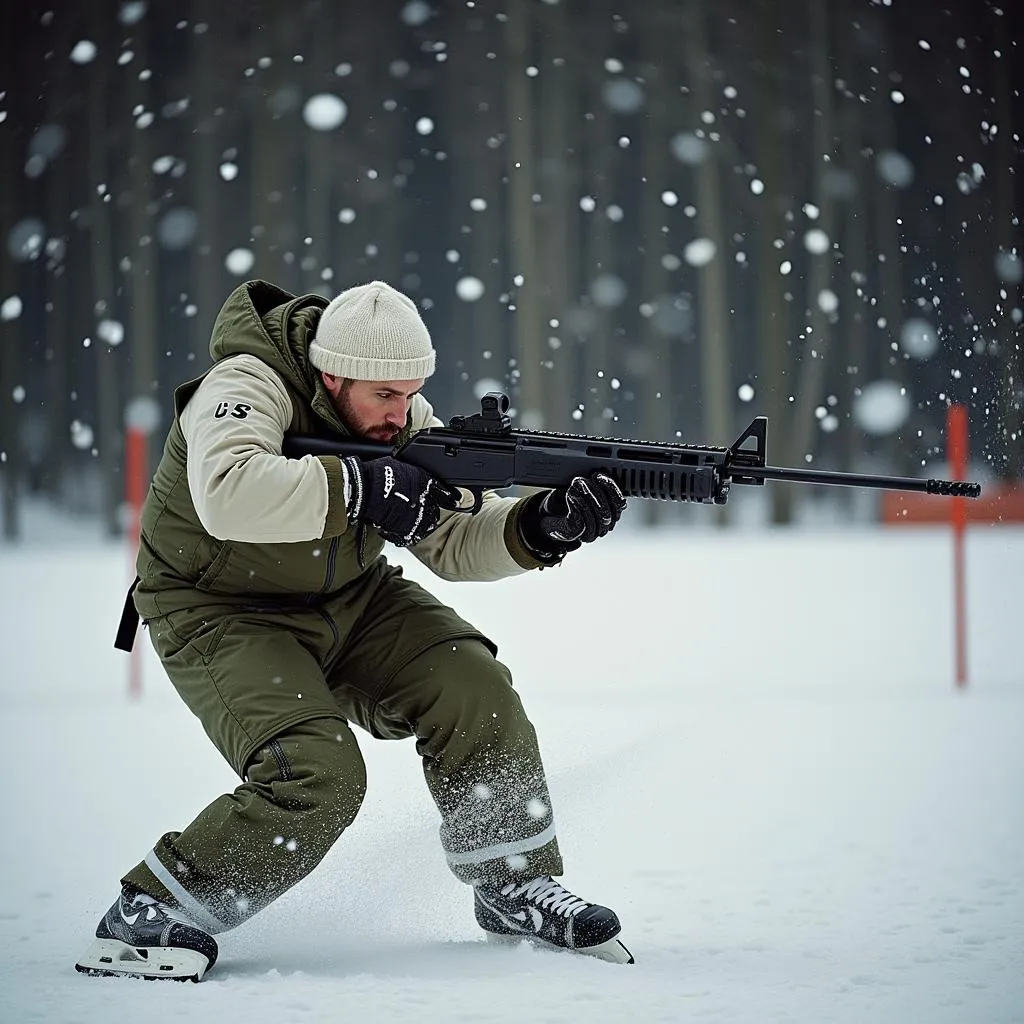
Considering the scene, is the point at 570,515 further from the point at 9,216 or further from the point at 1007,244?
the point at 9,216

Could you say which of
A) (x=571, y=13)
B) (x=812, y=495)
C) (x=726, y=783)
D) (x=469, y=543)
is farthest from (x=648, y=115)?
(x=812, y=495)

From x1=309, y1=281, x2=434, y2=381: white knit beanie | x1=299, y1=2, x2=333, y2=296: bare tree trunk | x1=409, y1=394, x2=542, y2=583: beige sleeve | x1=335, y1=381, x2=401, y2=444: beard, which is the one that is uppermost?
x1=299, y1=2, x2=333, y2=296: bare tree trunk

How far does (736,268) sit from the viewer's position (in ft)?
16.6

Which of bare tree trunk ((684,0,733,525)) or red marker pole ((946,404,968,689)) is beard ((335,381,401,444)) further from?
red marker pole ((946,404,968,689))

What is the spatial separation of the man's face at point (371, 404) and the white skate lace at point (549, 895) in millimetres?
915

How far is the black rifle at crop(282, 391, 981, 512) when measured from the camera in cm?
281

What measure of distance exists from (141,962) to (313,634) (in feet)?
2.19

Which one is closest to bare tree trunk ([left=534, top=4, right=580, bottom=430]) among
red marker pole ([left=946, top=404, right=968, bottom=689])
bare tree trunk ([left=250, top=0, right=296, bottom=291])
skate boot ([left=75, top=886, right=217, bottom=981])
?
bare tree trunk ([left=250, top=0, right=296, bottom=291])

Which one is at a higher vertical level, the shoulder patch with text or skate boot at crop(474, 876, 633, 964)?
the shoulder patch with text

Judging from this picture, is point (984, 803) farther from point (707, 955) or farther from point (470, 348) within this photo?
point (470, 348)

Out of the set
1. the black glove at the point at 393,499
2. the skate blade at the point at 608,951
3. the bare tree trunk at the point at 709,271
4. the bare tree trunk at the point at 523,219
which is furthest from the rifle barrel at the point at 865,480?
the bare tree trunk at the point at 523,219

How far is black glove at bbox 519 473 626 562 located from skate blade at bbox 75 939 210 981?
39.9 inches

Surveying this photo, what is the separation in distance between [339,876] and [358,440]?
1034 millimetres

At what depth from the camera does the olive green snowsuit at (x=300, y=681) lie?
100 inches
